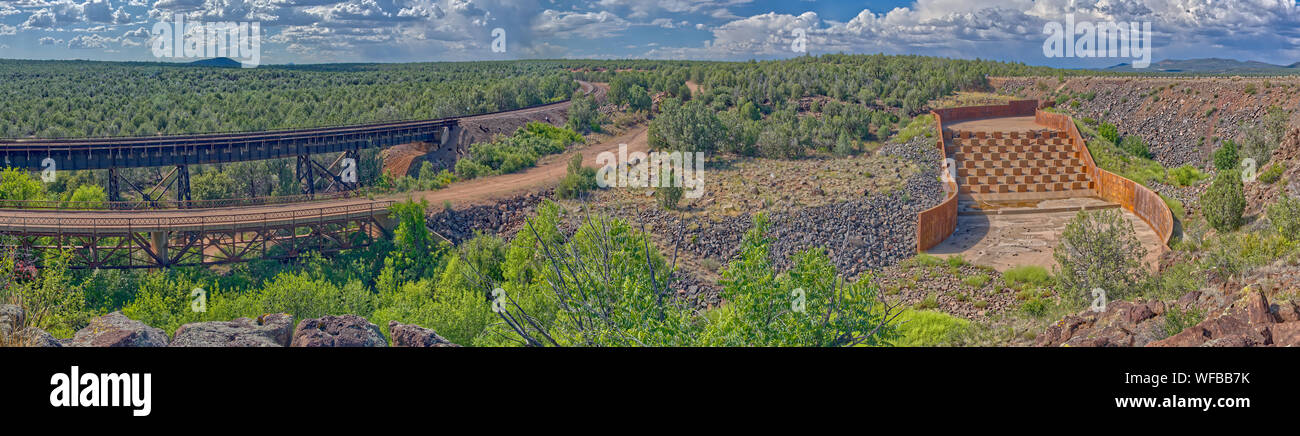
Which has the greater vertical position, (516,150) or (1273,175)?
(516,150)

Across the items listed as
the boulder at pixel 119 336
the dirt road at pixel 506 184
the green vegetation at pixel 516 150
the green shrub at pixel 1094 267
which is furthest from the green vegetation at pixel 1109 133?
the boulder at pixel 119 336

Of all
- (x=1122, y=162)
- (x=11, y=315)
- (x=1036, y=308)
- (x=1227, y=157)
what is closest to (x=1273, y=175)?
(x=1227, y=157)

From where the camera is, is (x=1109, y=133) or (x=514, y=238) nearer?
(x=514, y=238)

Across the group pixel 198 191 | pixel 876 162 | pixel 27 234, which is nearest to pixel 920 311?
pixel 876 162

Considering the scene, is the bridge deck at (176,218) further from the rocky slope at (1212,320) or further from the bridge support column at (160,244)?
the rocky slope at (1212,320)

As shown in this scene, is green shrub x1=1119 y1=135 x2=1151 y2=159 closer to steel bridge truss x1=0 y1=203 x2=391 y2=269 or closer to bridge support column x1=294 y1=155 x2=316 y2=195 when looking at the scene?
steel bridge truss x1=0 y1=203 x2=391 y2=269

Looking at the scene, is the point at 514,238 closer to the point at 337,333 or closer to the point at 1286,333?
the point at 337,333

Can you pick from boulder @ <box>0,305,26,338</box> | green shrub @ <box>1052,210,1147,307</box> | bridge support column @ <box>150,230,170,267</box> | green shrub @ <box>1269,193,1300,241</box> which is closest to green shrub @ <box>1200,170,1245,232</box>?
green shrub @ <box>1269,193,1300,241</box>
